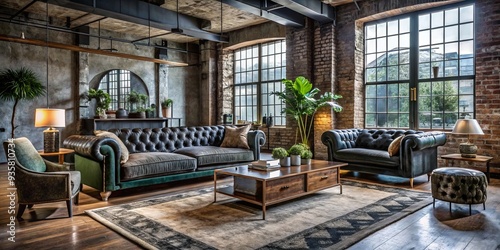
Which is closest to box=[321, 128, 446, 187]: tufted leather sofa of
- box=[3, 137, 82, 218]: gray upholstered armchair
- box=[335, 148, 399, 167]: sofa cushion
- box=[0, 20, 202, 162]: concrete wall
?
box=[335, 148, 399, 167]: sofa cushion

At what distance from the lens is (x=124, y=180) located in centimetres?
427

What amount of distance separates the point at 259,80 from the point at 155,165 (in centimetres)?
579

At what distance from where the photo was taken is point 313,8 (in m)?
6.80

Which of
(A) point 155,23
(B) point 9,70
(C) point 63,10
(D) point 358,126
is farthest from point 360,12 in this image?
(B) point 9,70

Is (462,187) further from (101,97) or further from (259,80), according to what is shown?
(101,97)

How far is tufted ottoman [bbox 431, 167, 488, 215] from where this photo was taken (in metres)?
3.53

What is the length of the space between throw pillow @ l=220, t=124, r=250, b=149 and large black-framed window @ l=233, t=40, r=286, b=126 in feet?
10.8

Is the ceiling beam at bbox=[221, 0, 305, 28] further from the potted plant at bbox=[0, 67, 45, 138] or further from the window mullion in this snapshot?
the potted plant at bbox=[0, 67, 45, 138]

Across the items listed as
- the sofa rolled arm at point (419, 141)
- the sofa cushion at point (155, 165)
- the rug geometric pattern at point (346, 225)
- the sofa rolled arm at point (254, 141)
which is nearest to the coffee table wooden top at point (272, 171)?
the rug geometric pattern at point (346, 225)

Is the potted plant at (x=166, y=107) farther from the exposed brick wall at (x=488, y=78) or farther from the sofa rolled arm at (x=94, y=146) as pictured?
the exposed brick wall at (x=488, y=78)

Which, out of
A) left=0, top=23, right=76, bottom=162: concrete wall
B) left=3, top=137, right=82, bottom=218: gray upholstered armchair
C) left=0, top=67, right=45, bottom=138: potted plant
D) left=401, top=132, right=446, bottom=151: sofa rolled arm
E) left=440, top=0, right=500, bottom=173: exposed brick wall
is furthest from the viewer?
left=0, top=23, right=76, bottom=162: concrete wall

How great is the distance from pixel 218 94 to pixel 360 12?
16.5 ft

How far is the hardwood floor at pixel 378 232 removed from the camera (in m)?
2.70

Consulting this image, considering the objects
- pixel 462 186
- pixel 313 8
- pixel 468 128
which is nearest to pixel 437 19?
pixel 313 8
